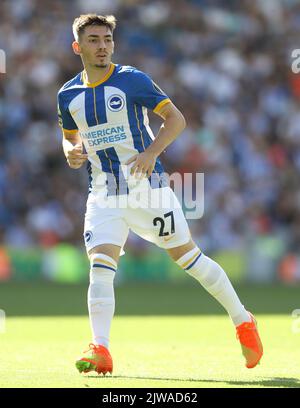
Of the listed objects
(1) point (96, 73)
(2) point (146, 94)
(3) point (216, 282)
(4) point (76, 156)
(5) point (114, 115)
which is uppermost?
(1) point (96, 73)

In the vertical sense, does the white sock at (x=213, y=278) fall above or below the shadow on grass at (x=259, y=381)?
above

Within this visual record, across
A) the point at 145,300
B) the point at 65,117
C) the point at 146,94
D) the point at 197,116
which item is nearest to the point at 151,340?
the point at 65,117

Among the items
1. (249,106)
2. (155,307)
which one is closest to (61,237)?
(249,106)

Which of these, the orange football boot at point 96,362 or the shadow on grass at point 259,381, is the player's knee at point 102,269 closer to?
the orange football boot at point 96,362

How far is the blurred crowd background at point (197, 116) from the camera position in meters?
16.2

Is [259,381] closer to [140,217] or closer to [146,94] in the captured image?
[140,217]

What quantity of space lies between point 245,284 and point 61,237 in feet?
10.4

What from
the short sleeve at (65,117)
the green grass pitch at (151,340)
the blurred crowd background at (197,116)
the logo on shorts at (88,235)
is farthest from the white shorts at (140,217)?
the blurred crowd background at (197,116)

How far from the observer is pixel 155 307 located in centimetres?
1145

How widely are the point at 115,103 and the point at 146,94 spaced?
209 millimetres

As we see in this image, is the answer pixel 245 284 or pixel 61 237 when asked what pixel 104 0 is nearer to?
pixel 61 237

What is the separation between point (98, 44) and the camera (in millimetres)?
6426

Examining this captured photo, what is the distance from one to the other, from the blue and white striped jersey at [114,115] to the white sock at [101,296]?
1.73 feet

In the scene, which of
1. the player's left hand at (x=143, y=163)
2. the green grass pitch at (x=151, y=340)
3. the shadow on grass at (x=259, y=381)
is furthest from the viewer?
the player's left hand at (x=143, y=163)
